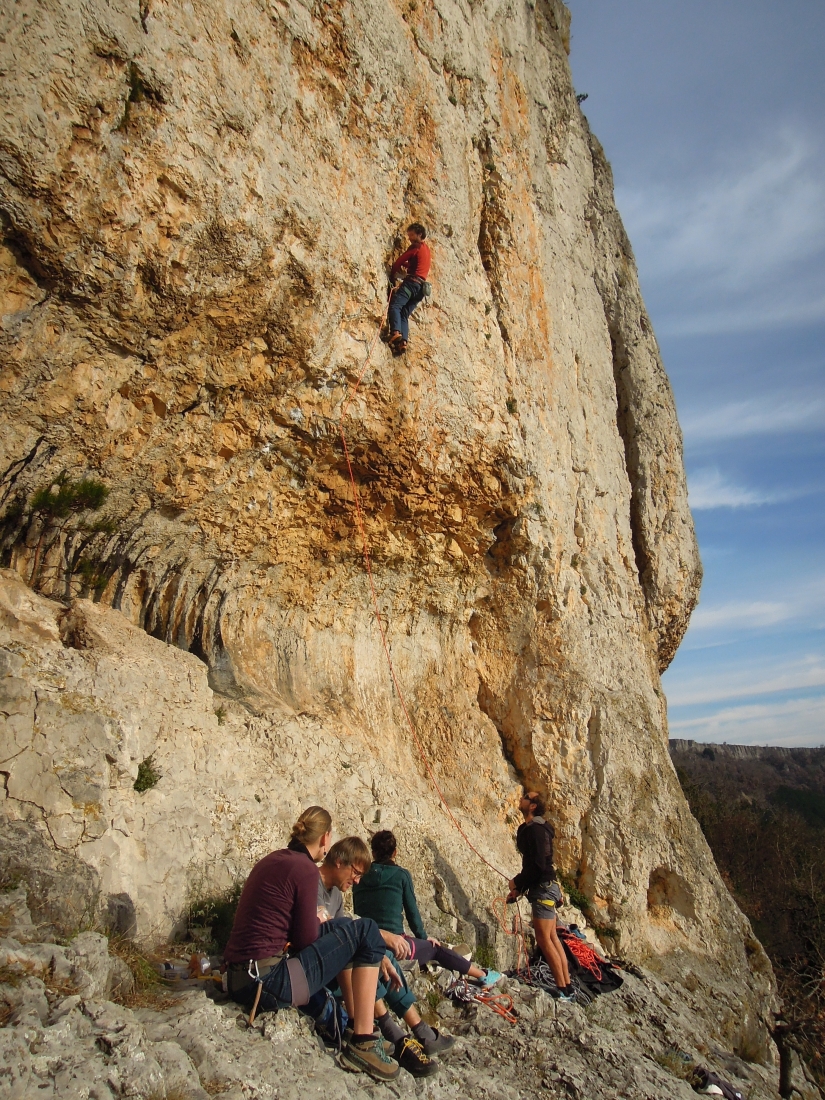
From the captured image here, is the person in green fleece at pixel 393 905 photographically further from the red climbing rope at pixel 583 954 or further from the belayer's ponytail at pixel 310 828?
the red climbing rope at pixel 583 954

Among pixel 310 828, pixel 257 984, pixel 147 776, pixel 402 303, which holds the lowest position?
pixel 257 984

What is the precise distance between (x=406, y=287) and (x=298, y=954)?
5.95 meters

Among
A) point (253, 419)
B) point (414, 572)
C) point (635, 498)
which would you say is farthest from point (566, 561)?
point (253, 419)

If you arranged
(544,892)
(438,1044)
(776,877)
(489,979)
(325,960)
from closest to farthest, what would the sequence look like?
1. (325,960)
2. (438,1044)
3. (489,979)
4. (544,892)
5. (776,877)

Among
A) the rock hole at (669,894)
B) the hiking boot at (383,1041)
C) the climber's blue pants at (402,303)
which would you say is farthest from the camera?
the rock hole at (669,894)

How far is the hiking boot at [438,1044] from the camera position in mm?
4137

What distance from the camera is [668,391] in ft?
46.6

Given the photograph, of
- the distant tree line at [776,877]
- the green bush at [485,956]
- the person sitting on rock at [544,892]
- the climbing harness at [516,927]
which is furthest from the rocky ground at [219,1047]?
the distant tree line at [776,877]

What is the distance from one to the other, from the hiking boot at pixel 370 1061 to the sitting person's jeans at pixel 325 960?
33 centimetres

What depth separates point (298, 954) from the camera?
3781 mm

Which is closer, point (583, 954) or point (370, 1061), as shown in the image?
point (370, 1061)

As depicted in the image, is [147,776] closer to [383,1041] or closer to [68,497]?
[68,497]

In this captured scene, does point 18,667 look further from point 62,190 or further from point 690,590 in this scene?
point 690,590

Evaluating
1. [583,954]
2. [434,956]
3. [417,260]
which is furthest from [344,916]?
[417,260]
